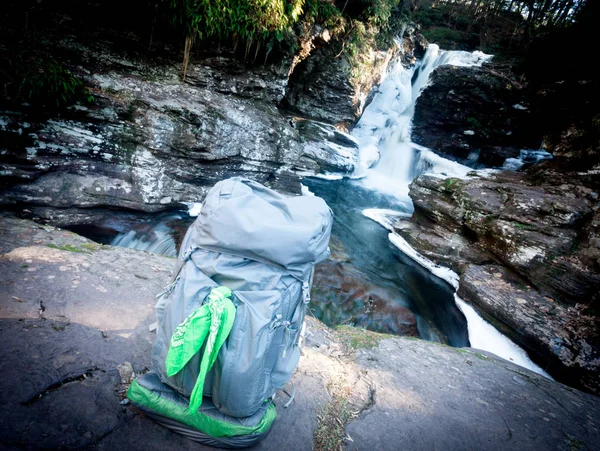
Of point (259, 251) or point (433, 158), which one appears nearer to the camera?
point (259, 251)

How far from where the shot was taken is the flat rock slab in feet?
5.59

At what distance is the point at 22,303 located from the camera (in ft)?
8.50

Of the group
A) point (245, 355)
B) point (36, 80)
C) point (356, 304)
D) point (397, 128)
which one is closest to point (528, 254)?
point (356, 304)

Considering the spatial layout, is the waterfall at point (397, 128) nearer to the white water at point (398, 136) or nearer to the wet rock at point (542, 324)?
the white water at point (398, 136)

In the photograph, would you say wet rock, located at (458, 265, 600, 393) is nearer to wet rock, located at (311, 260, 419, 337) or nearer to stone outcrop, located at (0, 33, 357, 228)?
wet rock, located at (311, 260, 419, 337)

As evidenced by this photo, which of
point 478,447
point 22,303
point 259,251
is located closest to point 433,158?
point 478,447

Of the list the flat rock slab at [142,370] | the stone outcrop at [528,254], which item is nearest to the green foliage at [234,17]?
the flat rock slab at [142,370]

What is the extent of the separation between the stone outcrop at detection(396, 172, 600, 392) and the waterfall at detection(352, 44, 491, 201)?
5.94m

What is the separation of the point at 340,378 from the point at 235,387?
1.63 meters

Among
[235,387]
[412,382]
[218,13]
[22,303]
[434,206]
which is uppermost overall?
[218,13]

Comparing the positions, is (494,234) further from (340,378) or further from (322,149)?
(322,149)

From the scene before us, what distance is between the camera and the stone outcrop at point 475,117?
1221cm

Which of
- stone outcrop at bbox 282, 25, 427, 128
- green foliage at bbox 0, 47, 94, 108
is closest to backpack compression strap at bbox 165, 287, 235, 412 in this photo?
green foliage at bbox 0, 47, 94, 108

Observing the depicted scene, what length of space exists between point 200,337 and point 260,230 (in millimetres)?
715
